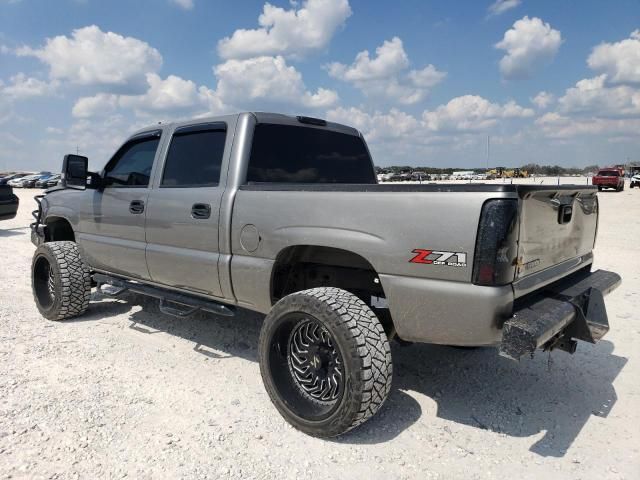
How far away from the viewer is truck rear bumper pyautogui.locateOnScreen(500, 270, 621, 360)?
7.97 ft

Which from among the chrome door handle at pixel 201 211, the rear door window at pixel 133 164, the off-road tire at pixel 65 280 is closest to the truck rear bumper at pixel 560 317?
the chrome door handle at pixel 201 211

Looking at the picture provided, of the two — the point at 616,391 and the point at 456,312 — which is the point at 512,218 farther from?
the point at 616,391

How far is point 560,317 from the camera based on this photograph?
271 centimetres

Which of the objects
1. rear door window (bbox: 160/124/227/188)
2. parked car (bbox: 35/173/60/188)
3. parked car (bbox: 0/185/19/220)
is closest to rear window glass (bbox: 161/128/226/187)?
rear door window (bbox: 160/124/227/188)

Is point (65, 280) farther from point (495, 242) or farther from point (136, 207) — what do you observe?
point (495, 242)

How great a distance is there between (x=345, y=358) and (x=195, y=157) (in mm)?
2166

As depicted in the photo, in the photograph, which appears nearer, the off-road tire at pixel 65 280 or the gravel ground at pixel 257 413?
the gravel ground at pixel 257 413

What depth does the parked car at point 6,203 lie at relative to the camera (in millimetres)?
10836

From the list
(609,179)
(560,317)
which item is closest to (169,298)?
(560,317)

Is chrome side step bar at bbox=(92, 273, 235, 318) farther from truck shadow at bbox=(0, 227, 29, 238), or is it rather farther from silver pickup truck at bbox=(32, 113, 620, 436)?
truck shadow at bbox=(0, 227, 29, 238)

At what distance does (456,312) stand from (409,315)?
0.92 ft

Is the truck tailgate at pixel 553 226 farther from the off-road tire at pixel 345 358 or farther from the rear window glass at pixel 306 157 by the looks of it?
the rear window glass at pixel 306 157

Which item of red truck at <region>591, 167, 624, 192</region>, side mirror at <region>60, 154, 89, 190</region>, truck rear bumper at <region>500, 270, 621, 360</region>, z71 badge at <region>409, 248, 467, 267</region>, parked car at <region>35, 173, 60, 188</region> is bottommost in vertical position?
red truck at <region>591, 167, 624, 192</region>

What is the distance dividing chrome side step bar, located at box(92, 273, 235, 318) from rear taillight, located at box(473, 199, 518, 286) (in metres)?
1.94
